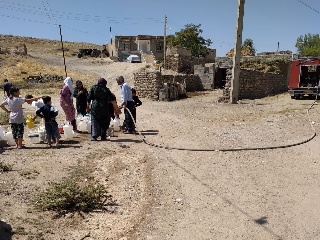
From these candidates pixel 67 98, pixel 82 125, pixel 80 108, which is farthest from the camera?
pixel 80 108

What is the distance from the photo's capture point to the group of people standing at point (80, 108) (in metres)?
7.02

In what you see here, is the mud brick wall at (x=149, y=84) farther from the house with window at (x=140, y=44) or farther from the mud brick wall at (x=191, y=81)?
the house with window at (x=140, y=44)

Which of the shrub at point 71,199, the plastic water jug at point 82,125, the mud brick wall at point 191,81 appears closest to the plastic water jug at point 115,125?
the plastic water jug at point 82,125

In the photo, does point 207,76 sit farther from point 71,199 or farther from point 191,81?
point 71,199

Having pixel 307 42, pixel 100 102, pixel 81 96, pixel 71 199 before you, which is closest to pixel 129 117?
pixel 100 102

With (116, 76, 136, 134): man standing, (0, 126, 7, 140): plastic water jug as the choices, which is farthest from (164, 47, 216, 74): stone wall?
(0, 126, 7, 140): plastic water jug

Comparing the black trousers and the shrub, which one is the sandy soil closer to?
the shrub

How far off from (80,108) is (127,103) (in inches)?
64.3

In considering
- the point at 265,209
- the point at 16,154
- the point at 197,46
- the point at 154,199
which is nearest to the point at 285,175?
the point at 265,209

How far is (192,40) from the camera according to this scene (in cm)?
4516

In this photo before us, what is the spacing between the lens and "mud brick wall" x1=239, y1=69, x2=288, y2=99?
57.0ft

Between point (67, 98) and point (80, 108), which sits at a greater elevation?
point (67, 98)

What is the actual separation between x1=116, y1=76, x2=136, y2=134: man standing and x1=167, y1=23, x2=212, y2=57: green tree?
122 feet

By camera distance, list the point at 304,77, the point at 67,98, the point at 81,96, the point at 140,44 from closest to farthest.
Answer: the point at 67,98 < the point at 81,96 < the point at 304,77 < the point at 140,44
